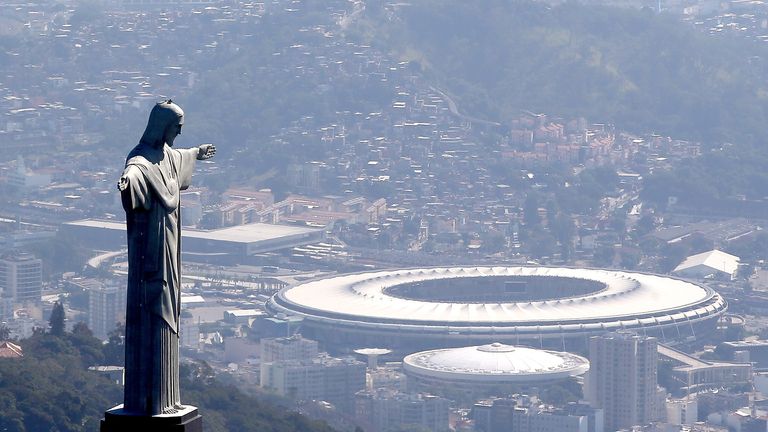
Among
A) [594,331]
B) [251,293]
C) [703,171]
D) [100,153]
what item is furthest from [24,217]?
[594,331]

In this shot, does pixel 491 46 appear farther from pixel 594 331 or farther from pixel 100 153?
pixel 594 331

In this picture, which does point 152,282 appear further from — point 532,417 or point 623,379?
point 623,379

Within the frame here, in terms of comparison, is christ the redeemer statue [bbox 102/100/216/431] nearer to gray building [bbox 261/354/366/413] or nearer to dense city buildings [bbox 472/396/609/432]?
dense city buildings [bbox 472/396/609/432]

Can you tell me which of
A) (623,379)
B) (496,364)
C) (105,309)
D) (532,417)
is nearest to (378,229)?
(105,309)

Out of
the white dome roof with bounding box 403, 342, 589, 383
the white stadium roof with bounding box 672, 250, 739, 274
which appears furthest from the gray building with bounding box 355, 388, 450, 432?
the white stadium roof with bounding box 672, 250, 739, 274

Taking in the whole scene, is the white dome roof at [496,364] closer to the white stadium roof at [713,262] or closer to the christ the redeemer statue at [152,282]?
the white stadium roof at [713,262]
